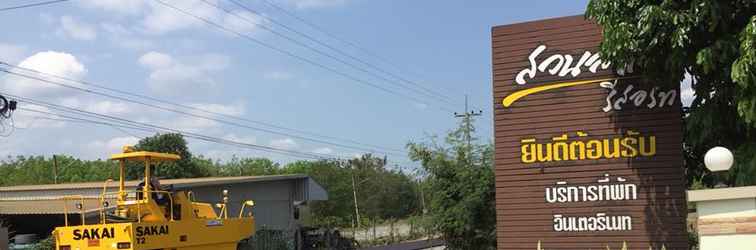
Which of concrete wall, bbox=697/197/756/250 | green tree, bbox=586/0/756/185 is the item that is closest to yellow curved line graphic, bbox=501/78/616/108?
green tree, bbox=586/0/756/185

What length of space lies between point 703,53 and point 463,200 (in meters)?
9.95

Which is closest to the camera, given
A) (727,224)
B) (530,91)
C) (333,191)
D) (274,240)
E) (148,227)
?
(727,224)

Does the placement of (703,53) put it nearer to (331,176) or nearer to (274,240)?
(274,240)

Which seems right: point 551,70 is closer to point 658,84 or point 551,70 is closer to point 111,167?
point 658,84

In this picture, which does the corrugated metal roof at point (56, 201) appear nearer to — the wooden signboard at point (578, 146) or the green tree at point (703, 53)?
the wooden signboard at point (578, 146)

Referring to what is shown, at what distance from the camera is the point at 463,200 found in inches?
740

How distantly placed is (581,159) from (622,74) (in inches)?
56.4

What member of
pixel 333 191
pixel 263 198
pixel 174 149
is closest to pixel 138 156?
pixel 263 198

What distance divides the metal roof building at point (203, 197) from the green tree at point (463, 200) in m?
9.82

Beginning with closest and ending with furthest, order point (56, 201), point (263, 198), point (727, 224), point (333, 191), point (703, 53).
Result: point (727, 224) < point (703, 53) < point (56, 201) < point (263, 198) < point (333, 191)

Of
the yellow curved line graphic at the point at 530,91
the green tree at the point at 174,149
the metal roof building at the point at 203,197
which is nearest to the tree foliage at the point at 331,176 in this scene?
the green tree at the point at 174,149

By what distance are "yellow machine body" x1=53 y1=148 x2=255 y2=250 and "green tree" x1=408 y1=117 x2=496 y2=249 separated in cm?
529

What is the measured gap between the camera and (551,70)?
12.1 meters

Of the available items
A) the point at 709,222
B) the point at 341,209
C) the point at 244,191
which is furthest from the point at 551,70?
the point at 341,209
